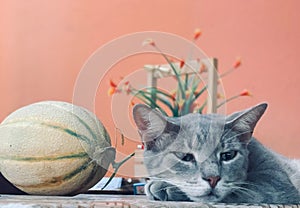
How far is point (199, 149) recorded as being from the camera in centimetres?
46

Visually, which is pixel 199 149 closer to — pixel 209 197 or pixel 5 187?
pixel 209 197

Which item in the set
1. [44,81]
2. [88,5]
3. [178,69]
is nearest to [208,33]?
[88,5]

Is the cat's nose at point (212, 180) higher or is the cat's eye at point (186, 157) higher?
the cat's eye at point (186, 157)

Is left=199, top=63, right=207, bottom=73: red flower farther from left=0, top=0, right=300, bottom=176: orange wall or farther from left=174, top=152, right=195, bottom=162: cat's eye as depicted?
left=0, top=0, right=300, bottom=176: orange wall

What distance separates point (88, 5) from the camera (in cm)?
201

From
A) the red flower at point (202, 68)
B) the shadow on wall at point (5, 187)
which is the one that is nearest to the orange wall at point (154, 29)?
the red flower at point (202, 68)

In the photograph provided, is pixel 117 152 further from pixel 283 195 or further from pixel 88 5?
pixel 88 5

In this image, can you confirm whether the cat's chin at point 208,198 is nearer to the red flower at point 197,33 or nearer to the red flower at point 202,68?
the red flower at point 202,68

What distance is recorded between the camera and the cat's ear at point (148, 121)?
17.7 inches

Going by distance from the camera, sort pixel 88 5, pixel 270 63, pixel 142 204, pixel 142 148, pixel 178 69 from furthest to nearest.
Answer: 1. pixel 88 5
2. pixel 270 63
3. pixel 178 69
4. pixel 142 148
5. pixel 142 204

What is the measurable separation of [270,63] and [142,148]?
148 centimetres

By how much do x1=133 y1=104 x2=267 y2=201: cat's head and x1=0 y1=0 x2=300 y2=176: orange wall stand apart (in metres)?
1.34

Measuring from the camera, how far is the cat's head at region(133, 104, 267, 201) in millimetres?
448

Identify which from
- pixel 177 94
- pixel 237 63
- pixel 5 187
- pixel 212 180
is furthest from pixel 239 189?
pixel 237 63
